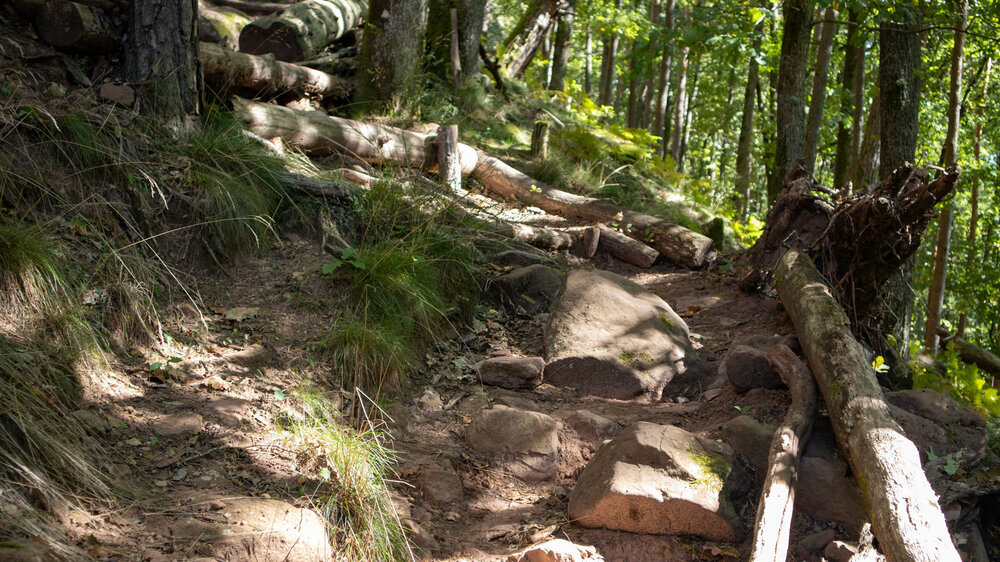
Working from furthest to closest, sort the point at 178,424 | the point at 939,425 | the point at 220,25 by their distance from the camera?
the point at 220,25, the point at 939,425, the point at 178,424

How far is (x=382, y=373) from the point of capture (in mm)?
3914

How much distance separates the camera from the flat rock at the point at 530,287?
5512mm

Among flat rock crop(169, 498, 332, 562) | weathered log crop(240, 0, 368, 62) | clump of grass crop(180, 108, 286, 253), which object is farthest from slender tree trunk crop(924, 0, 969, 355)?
weathered log crop(240, 0, 368, 62)

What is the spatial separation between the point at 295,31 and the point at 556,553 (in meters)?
7.27

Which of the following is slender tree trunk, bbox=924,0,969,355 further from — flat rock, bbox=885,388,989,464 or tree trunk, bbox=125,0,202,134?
tree trunk, bbox=125,0,202,134

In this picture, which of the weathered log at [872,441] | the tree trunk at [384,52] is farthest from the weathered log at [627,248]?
the tree trunk at [384,52]

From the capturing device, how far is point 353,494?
9.23 feet

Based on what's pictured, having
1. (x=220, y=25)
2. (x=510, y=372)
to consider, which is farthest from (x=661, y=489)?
(x=220, y=25)

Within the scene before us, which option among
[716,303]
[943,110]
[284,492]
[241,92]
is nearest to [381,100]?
[241,92]

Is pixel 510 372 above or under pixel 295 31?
under

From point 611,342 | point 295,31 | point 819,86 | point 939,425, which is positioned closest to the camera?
point 939,425

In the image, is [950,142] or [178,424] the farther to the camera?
[950,142]

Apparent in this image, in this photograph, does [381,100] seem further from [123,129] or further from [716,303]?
[716,303]

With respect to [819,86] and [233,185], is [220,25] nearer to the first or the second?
[233,185]
